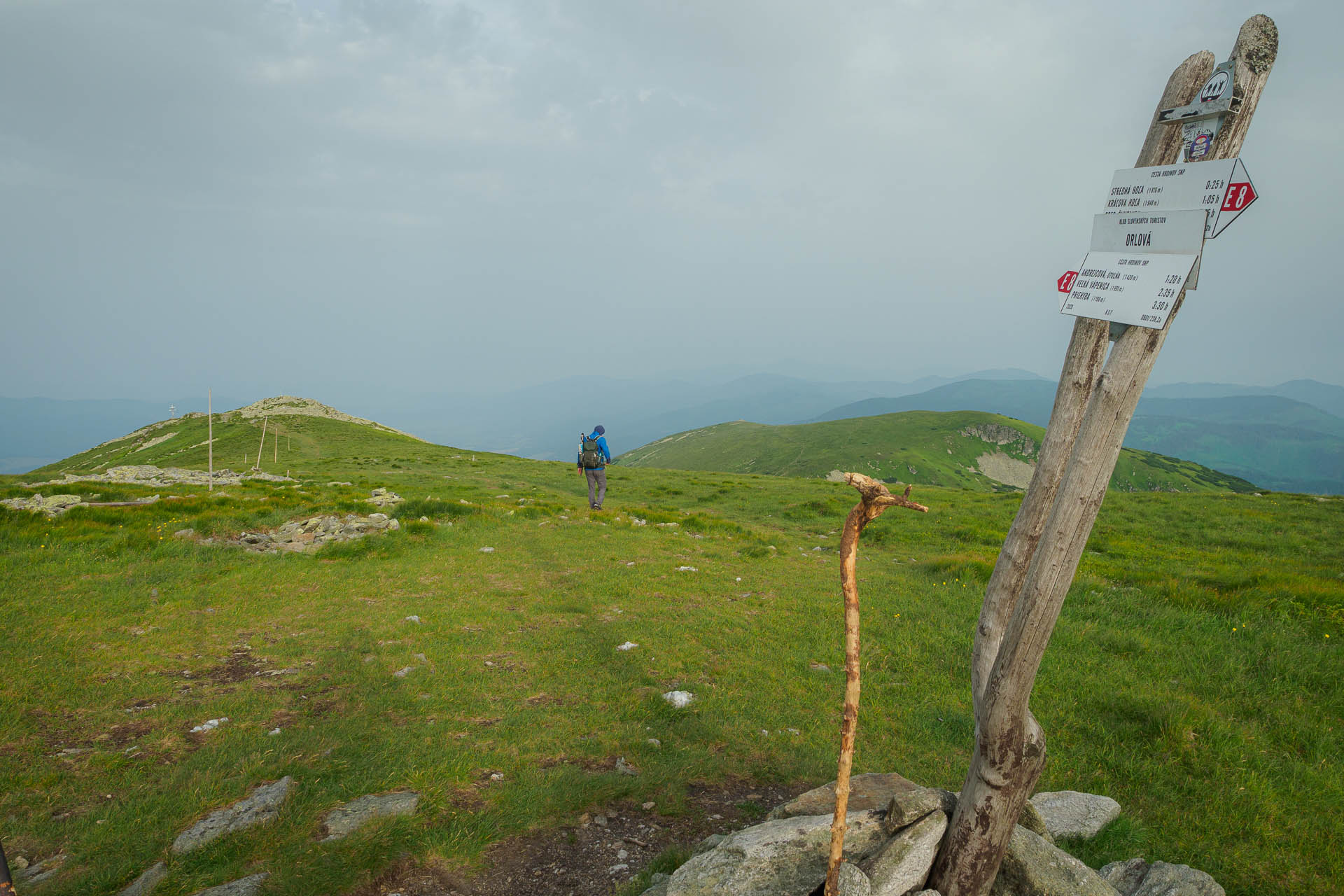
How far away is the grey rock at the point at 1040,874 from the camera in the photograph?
13.8 ft

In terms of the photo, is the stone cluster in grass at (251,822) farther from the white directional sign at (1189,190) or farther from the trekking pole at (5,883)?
the white directional sign at (1189,190)

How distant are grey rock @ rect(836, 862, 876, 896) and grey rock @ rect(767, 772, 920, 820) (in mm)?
1043

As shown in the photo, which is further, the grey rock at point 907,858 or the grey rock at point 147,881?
the grey rock at point 147,881

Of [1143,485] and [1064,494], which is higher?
[1064,494]

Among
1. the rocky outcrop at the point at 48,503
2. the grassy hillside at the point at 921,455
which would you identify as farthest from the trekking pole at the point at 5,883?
the grassy hillside at the point at 921,455

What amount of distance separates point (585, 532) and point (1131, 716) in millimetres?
13891

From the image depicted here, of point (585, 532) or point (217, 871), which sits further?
point (585, 532)

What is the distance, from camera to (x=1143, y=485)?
312 ft

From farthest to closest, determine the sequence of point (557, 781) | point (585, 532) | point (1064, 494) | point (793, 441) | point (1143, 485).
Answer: point (793, 441)
point (1143, 485)
point (585, 532)
point (557, 781)
point (1064, 494)

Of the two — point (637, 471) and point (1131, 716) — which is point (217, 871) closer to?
point (1131, 716)

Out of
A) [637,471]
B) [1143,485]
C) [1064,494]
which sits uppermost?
[1064,494]

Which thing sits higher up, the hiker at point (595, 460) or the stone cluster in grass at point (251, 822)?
the hiker at point (595, 460)

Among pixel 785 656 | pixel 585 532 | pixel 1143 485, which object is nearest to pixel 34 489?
pixel 585 532

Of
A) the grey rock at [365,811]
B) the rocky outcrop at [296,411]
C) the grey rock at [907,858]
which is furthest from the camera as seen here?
the rocky outcrop at [296,411]
